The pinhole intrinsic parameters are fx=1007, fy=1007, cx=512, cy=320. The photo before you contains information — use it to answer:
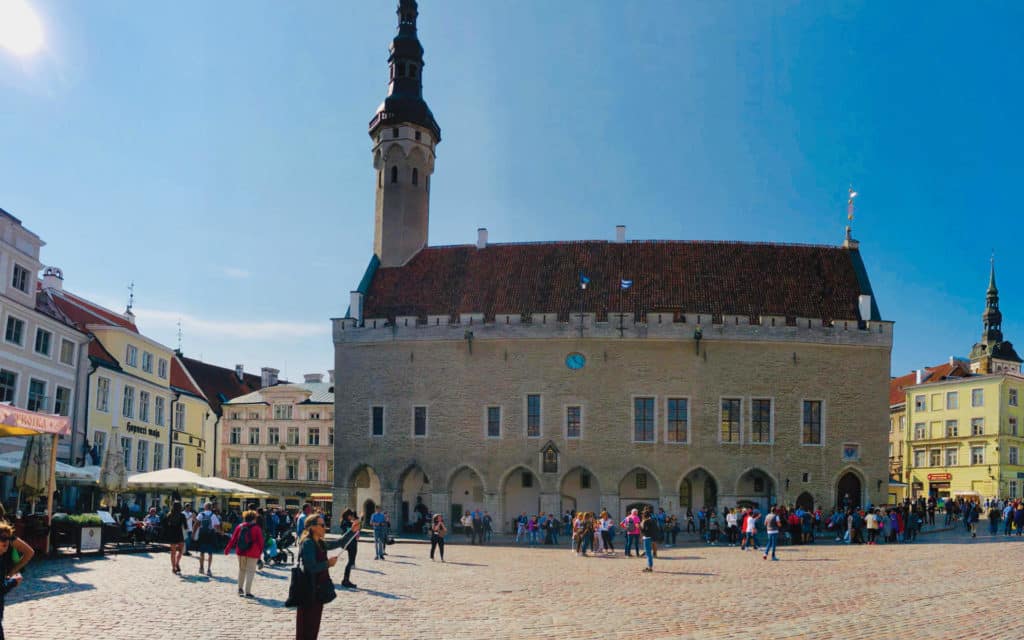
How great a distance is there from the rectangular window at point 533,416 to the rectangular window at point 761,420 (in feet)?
29.3

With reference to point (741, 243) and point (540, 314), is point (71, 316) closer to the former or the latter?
point (540, 314)

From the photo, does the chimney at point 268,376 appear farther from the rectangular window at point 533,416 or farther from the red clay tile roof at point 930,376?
the red clay tile roof at point 930,376

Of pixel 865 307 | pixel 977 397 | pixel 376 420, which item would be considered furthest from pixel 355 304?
pixel 977 397

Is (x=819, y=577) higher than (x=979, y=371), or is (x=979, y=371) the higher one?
(x=979, y=371)

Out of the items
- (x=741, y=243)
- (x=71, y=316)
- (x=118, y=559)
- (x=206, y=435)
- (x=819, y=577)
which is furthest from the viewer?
(x=206, y=435)

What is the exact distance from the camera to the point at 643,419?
139 ft

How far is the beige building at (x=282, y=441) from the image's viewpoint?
62.8 m

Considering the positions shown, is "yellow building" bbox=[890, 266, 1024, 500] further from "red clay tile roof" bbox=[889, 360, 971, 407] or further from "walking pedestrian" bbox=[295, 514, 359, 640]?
"walking pedestrian" bbox=[295, 514, 359, 640]

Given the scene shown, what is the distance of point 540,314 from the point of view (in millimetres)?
43188

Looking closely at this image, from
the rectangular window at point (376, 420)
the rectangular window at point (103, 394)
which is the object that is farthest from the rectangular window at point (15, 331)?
the rectangular window at point (376, 420)

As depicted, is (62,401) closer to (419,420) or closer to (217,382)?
(419,420)

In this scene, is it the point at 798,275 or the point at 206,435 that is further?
the point at 206,435

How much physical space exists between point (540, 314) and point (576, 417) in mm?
4654

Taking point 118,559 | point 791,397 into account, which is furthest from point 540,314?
point 118,559
